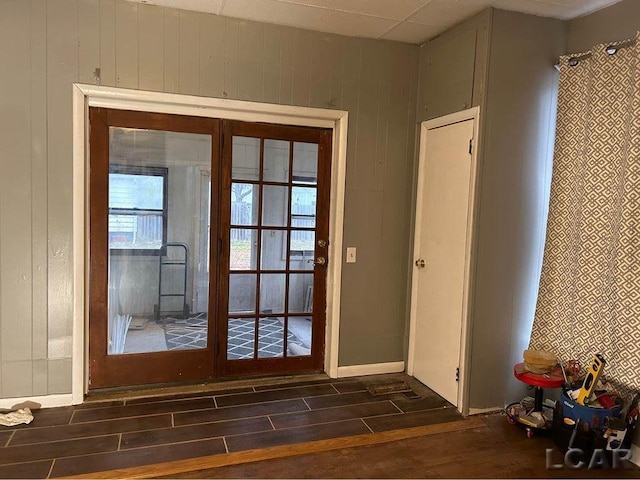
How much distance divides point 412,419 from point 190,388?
1.56 meters

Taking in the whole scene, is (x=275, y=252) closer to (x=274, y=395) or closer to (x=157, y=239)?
(x=157, y=239)

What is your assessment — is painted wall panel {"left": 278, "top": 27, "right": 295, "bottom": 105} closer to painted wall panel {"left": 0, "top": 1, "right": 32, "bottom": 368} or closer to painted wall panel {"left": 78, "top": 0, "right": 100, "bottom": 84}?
painted wall panel {"left": 78, "top": 0, "right": 100, "bottom": 84}

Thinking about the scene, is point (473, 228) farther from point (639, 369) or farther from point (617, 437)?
point (617, 437)

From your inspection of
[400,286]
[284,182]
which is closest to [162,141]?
[284,182]

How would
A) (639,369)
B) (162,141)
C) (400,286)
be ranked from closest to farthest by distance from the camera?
(639,369) < (162,141) < (400,286)

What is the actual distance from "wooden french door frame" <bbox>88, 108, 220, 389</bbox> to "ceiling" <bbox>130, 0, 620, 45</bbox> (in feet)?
2.44

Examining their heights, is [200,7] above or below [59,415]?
above

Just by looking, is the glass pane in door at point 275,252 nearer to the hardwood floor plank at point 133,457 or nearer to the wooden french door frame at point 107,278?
the wooden french door frame at point 107,278

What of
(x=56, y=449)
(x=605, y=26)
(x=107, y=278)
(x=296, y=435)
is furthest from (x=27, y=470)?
(x=605, y=26)

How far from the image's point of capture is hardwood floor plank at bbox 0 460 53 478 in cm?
224

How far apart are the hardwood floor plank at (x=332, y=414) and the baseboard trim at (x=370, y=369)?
48 centimetres

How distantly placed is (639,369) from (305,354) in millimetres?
2192

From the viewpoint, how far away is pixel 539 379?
108 inches

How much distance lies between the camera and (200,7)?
3.00 meters
